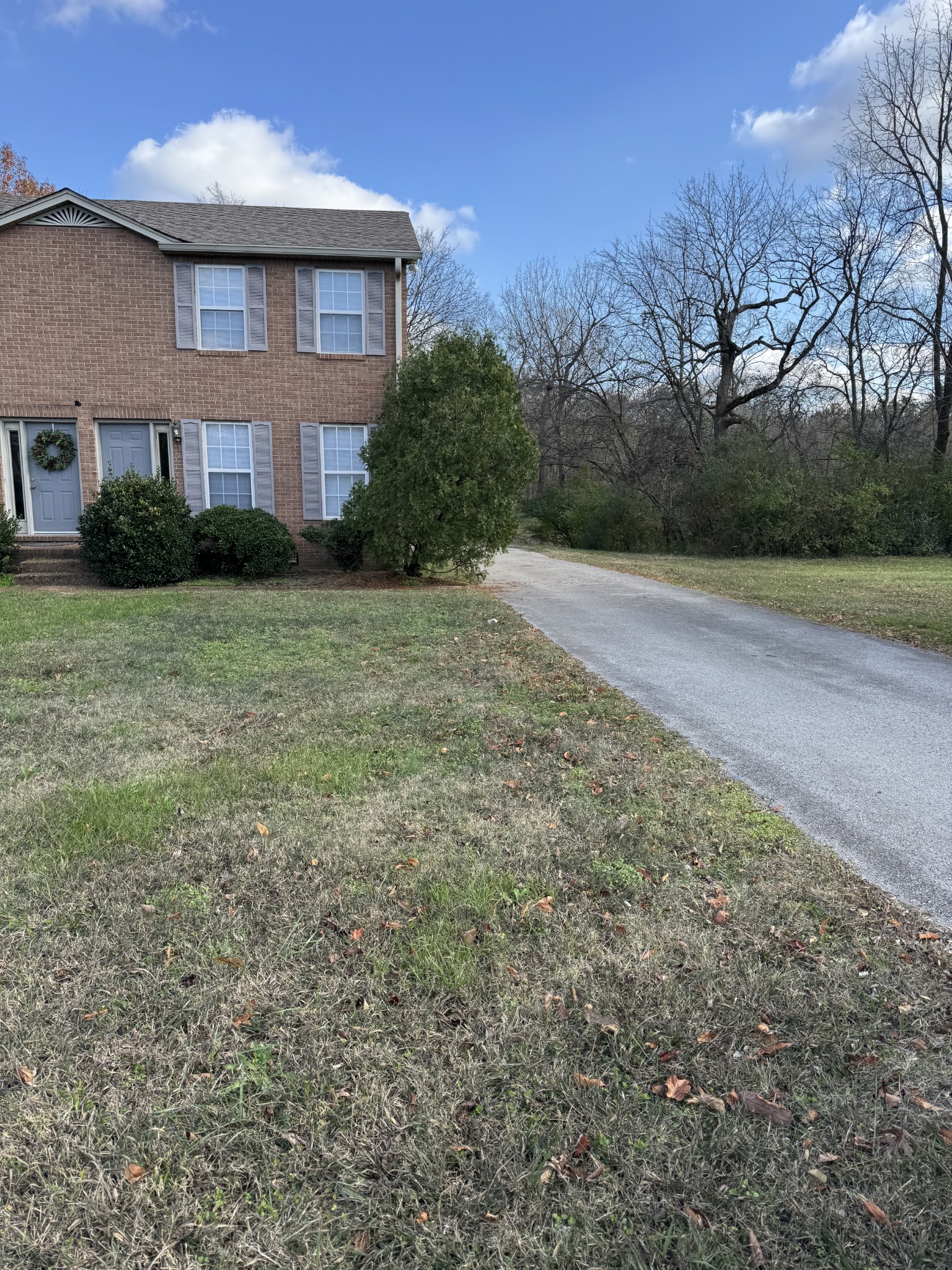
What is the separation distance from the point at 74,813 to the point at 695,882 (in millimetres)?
2778

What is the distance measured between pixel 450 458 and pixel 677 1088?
33.9ft

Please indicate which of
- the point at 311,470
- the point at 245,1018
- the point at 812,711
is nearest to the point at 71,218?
the point at 311,470

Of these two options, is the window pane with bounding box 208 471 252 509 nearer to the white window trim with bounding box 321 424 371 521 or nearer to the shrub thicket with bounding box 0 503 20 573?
the white window trim with bounding box 321 424 371 521

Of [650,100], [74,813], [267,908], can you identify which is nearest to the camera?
[267,908]

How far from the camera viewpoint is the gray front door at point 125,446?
1393 cm

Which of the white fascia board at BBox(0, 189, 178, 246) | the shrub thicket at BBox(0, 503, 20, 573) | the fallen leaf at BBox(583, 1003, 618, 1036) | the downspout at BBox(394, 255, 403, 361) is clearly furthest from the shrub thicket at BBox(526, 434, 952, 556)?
the fallen leaf at BBox(583, 1003, 618, 1036)

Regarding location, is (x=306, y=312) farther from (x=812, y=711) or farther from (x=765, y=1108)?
(x=765, y=1108)

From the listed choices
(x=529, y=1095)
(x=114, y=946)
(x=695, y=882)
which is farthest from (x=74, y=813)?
(x=695, y=882)

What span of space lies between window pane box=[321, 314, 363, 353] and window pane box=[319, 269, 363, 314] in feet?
0.47

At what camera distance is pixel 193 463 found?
13.8m

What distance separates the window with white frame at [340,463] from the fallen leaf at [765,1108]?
516 inches

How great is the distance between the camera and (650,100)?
1314 cm

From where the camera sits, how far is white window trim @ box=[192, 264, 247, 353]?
44.3 ft

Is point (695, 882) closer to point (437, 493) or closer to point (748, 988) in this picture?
point (748, 988)
